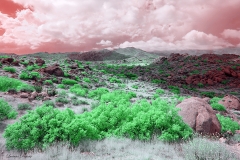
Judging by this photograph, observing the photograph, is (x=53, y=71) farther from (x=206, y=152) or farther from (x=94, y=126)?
(x=206, y=152)

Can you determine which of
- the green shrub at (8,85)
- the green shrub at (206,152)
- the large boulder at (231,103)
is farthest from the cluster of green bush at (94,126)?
the large boulder at (231,103)

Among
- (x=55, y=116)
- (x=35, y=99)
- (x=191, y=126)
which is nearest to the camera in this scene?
(x=55, y=116)

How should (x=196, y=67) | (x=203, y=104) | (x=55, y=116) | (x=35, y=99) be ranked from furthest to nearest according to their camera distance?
(x=196, y=67) < (x=35, y=99) < (x=203, y=104) < (x=55, y=116)

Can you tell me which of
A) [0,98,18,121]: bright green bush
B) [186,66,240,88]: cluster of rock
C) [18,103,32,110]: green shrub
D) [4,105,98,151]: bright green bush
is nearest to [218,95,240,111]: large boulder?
[4,105,98,151]: bright green bush

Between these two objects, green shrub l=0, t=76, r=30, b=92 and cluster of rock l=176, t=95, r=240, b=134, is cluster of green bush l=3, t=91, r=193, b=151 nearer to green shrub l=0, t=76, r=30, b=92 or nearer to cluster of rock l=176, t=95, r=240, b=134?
cluster of rock l=176, t=95, r=240, b=134

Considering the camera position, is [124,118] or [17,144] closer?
[17,144]

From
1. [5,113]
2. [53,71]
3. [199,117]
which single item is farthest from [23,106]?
[53,71]

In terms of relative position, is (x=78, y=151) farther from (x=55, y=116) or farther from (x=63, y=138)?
(x=55, y=116)

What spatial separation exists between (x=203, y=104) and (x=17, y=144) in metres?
6.81

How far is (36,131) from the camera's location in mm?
5664

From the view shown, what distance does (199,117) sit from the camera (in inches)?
282

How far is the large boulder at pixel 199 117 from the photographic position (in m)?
6.98

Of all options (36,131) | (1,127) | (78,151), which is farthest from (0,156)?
(1,127)

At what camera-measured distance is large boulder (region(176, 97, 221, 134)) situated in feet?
22.9
